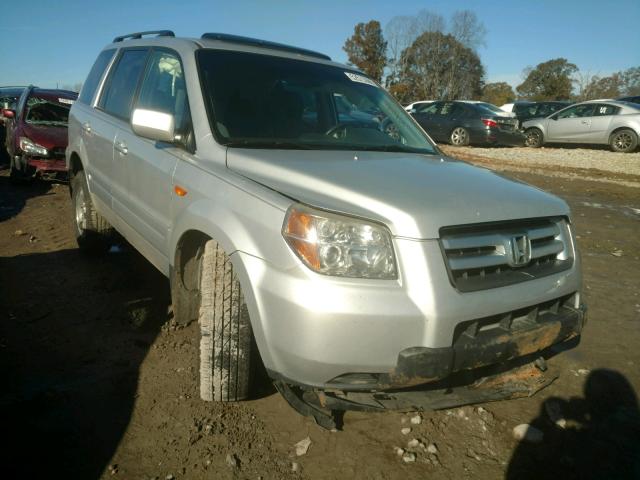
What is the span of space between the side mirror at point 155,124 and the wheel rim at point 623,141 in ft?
48.4

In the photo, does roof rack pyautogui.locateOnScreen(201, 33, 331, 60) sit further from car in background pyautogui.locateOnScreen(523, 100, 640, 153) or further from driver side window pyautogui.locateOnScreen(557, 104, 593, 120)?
driver side window pyautogui.locateOnScreen(557, 104, 593, 120)

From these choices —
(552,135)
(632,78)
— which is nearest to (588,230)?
(552,135)

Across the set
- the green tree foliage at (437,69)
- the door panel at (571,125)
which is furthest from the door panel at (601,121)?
the green tree foliage at (437,69)

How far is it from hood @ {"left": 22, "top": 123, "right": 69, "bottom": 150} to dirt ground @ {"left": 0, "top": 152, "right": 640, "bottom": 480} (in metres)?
5.06

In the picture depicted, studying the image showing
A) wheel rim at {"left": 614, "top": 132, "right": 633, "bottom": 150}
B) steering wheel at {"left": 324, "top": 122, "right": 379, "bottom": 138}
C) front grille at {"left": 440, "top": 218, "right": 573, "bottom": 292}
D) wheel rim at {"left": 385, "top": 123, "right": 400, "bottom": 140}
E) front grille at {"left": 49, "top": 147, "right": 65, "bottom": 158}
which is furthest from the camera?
wheel rim at {"left": 614, "top": 132, "right": 633, "bottom": 150}

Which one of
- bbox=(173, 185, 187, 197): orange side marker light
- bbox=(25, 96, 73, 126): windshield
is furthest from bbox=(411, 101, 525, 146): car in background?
bbox=(173, 185, 187, 197): orange side marker light

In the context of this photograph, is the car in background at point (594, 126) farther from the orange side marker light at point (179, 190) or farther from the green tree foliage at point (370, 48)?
the green tree foliage at point (370, 48)

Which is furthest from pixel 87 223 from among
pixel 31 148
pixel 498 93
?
pixel 498 93

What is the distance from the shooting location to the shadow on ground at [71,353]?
2137mm

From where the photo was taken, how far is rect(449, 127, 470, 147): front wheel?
15.5 m

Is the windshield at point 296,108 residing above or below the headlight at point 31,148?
above

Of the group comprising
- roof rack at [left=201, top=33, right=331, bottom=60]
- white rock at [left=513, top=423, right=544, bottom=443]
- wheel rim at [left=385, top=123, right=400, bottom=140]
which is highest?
roof rack at [left=201, top=33, right=331, bottom=60]

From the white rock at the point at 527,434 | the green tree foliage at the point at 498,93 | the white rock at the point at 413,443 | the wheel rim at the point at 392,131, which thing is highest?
the green tree foliage at the point at 498,93

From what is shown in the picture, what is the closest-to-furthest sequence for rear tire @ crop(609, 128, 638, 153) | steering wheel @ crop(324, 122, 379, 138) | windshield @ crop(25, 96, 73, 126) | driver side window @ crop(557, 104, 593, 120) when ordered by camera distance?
steering wheel @ crop(324, 122, 379, 138)
windshield @ crop(25, 96, 73, 126)
rear tire @ crop(609, 128, 638, 153)
driver side window @ crop(557, 104, 593, 120)
